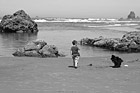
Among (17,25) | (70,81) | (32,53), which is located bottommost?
(32,53)

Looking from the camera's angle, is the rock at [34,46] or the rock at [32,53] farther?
the rock at [34,46]

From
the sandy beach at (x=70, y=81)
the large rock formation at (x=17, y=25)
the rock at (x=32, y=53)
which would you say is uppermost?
the large rock formation at (x=17, y=25)

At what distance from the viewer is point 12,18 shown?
241 ft

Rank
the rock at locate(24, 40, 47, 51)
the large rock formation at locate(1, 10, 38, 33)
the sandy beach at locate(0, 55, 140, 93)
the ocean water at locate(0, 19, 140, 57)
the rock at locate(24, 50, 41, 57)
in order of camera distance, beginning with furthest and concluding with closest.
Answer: the large rock formation at locate(1, 10, 38, 33)
the ocean water at locate(0, 19, 140, 57)
the rock at locate(24, 40, 47, 51)
the rock at locate(24, 50, 41, 57)
the sandy beach at locate(0, 55, 140, 93)

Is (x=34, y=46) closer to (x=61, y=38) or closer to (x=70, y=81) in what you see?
(x=70, y=81)

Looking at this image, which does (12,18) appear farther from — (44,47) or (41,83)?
(41,83)

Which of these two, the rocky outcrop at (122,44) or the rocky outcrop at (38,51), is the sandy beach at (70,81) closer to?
the rocky outcrop at (38,51)

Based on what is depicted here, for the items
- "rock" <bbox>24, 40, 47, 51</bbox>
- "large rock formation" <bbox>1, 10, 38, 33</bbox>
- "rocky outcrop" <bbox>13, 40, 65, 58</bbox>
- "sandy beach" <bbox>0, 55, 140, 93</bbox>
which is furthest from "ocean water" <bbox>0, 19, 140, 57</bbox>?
"sandy beach" <bbox>0, 55, 140, 93</bbox>

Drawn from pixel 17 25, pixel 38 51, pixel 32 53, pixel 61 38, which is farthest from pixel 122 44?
pixel 17 25

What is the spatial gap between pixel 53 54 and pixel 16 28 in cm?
4907

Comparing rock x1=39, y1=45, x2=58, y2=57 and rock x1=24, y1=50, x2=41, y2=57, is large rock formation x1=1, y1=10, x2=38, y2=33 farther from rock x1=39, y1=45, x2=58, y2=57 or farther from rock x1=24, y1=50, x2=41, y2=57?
rock x1=24, y1=50, x2=41, y2=57

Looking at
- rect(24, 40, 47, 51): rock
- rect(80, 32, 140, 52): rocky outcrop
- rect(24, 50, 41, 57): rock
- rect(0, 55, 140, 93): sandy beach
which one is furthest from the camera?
rect(80, 32, 140, 52): rocky outcrop

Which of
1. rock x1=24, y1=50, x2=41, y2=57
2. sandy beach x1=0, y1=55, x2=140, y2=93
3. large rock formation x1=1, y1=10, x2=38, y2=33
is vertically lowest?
rock x1=24, y1=50, x2=41, y2=57

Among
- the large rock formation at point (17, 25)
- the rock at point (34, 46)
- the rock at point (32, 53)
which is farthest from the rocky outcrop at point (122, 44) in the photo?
the large rock formation at point (17, 25)
